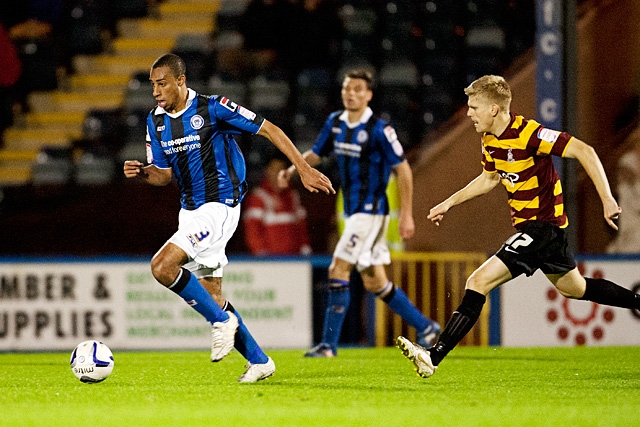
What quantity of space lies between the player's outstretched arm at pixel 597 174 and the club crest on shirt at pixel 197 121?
6.92ft

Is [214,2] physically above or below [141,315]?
above

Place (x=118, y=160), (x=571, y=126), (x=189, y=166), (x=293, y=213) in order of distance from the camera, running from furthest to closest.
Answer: (x=118, y=160) < (x=293, y=213) < (x=571, y=126) < (x=189, y=166)

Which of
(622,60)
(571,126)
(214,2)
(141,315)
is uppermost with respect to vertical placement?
(214,2)

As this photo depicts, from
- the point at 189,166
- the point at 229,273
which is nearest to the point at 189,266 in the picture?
the point at 189,166

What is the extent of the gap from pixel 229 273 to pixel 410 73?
4.50 meters

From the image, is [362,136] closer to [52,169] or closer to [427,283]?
[427,283]

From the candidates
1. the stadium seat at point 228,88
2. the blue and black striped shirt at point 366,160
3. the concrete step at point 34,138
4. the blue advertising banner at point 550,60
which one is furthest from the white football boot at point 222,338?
the concrete step at point 34,138

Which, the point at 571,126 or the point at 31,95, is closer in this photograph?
the point at 571,126

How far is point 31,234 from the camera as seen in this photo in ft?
40.1

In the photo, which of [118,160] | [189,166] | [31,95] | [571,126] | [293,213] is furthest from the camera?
[31,95]

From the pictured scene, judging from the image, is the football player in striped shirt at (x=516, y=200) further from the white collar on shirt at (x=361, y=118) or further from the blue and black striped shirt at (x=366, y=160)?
the white collar on shirt at (x=361, y=118)

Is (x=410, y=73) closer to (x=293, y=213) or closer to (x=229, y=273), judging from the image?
(x=293, y=213)

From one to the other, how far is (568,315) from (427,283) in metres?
1.27

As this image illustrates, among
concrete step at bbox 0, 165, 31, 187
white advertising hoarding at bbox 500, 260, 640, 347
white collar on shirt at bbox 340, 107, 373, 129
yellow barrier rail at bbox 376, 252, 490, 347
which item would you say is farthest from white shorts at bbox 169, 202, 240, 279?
concrete step at bbox 0, 165, 31, 187
